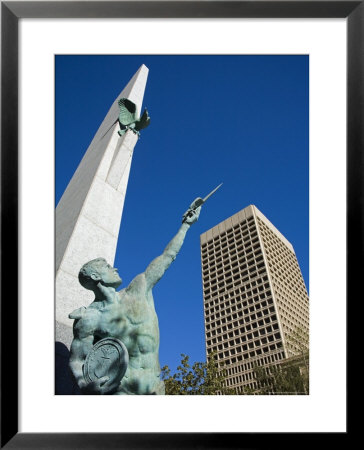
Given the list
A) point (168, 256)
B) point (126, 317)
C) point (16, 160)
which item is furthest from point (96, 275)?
point (16, 160)

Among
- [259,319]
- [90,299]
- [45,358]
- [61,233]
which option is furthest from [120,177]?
[259,319]

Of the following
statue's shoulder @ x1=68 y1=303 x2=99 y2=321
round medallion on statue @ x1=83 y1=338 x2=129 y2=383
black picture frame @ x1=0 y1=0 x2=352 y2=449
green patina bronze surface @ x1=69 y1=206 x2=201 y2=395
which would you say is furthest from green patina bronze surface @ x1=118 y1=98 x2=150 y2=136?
round medallion on statue @ x1=83 y1=338 x2=129 y2=383

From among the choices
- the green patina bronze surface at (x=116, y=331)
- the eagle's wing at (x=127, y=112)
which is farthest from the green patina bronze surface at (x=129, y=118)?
the green patina bronze surface at (x=116, y=331)

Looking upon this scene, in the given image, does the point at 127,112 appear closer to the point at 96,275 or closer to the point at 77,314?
the point at 96,275

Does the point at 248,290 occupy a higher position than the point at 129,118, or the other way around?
the point at 248,290

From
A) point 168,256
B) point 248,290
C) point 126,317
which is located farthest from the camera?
point 248,290

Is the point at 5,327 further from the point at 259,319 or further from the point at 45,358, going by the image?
the point at 259,319

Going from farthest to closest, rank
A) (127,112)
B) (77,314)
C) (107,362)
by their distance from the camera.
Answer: (127,112)
(77,314)
(107,362)

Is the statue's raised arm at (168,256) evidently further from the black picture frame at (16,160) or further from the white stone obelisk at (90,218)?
the black picture frame at (16,160)
